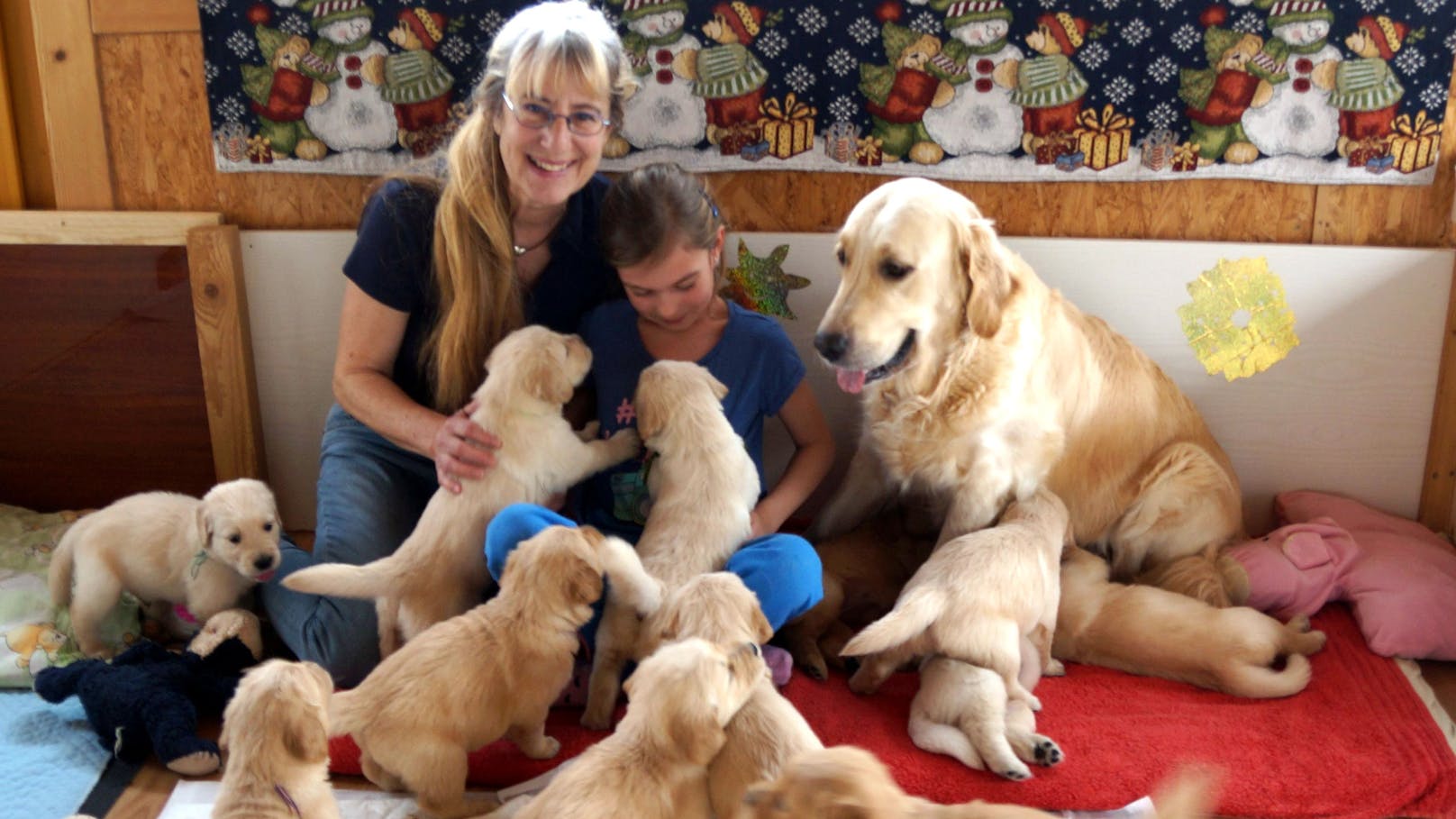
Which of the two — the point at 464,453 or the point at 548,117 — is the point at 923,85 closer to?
the point at 548,117

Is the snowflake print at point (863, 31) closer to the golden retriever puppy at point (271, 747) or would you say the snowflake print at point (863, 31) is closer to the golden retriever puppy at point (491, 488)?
the golden retriever puppy at point (491, 488)

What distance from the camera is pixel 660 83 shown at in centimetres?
295

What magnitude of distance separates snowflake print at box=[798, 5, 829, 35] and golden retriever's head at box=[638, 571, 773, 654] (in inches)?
65.3

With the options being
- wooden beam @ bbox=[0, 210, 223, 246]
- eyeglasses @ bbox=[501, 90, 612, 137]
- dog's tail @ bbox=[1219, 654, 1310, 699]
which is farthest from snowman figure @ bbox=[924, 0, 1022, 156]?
wooden beam @ bbox=[0, 210, 223, 246]

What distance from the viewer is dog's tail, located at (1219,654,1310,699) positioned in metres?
2.33

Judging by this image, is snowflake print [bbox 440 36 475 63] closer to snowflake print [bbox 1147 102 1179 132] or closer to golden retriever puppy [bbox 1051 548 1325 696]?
snowflake print [bbox 1147 102 1179 132]

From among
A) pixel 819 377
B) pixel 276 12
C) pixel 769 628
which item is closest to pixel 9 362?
pixel 276 12

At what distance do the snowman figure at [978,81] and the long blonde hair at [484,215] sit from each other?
915 millimetres

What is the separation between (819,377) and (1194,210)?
1180 mm

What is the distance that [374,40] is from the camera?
2.93 meters

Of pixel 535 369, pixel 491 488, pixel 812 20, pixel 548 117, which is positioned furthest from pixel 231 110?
pixel 812 20

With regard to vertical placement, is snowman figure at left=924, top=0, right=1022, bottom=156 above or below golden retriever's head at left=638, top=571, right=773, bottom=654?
above

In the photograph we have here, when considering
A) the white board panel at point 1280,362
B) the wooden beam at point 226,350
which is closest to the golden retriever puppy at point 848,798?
the white board panel at point 1280,362

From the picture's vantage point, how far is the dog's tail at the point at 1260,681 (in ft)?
7.64
